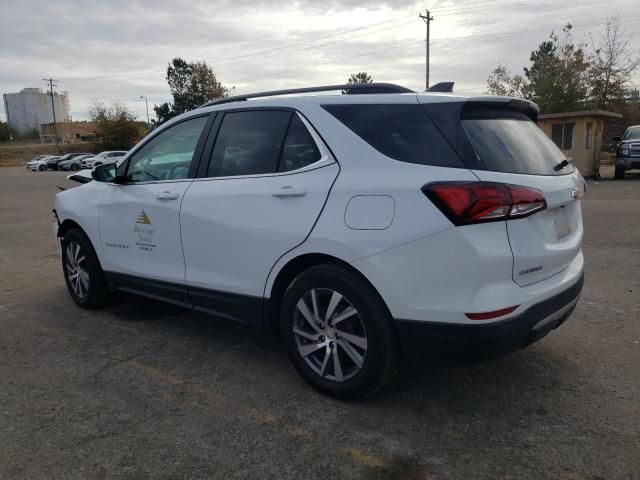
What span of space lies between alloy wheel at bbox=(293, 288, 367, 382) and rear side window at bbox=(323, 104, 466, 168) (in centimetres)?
85

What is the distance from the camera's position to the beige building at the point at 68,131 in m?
101

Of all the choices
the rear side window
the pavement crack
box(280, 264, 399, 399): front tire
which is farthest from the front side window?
the pavement crack

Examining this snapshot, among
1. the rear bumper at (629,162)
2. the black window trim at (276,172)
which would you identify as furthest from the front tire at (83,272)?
the rear bumper at (629,162)

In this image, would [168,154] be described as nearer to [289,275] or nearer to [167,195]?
[167,195]

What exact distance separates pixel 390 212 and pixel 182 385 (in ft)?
5.78

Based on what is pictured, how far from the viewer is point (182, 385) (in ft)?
11.4

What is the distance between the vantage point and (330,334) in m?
3.13

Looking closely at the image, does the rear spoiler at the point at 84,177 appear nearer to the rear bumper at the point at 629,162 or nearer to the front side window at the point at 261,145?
the front side window at the point at 261,145

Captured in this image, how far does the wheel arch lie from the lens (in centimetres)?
304

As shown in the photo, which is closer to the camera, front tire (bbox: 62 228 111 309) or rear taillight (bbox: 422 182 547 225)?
rear taillight (bbox: 422 182 547 225)

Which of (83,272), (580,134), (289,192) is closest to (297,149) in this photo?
(289,192)

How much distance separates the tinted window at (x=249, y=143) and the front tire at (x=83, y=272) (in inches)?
71.1

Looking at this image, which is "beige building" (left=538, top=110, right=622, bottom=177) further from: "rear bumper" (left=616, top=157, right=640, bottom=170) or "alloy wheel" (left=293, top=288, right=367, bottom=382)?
"alloy wheel" (left=293, top=288, right=367, bottom=382)

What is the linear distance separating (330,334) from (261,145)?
130 centimetres
